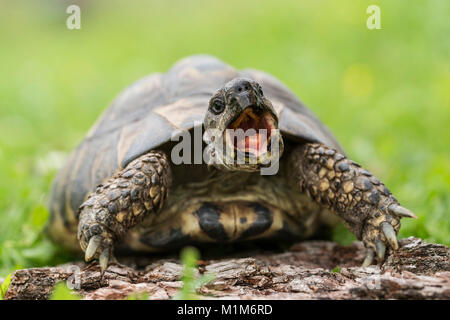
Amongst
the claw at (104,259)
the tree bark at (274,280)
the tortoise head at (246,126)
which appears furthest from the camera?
the claw at (104,259)

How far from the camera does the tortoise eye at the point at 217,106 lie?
2.67 meters

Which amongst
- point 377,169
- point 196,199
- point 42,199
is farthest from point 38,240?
point 377,169

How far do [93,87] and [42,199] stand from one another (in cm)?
568

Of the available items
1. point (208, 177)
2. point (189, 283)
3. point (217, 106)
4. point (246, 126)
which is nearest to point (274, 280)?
point (189, 283)

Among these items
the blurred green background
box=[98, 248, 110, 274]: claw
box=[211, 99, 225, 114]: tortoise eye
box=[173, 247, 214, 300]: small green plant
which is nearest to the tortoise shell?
box=[211, 99, 225, 114]: tortoise eye

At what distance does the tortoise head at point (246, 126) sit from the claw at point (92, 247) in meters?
0.72

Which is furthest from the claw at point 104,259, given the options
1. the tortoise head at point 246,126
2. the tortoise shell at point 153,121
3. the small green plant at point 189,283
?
the tortoise head at point 246,126

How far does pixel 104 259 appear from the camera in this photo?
2662 mm

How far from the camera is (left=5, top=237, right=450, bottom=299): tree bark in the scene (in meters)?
2.13

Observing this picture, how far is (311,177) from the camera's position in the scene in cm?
317

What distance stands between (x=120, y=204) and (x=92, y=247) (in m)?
0.25

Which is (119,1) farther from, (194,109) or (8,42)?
(194,109)

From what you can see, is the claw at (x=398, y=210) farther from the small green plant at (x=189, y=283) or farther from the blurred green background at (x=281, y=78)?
the small green plant at (x=189, y=283)

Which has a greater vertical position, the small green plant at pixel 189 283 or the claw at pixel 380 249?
the small green plant at pixel 189 283
